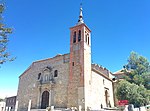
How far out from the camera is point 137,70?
30734 millimetres

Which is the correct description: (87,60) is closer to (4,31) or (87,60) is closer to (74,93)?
(74,93)

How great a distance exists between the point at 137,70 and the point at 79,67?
1452 cm

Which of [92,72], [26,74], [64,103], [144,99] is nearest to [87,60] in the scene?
[92,72]

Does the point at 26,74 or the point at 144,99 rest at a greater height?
the point at 26,74

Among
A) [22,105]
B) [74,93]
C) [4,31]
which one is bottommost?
[22,105]

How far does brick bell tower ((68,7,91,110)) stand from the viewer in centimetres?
2098

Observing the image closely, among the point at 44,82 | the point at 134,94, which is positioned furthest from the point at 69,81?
the point at 134,94

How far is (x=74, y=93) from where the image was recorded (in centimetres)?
2167

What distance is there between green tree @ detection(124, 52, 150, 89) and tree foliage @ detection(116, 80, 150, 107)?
13.1 ft

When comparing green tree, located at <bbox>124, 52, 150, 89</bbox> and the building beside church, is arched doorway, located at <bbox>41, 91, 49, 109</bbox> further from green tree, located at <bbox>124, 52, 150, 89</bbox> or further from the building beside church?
green tree, located at <bbox>124, 52, 150, 89</bbox>

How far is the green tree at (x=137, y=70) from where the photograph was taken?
29.0 m

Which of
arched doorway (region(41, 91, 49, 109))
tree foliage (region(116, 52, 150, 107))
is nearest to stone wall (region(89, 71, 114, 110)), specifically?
tree foliage (region(116, 52, 150, 107))

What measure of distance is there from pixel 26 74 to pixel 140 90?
2101cm

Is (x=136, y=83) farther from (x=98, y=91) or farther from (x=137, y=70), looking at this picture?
(x=98, y=91)
